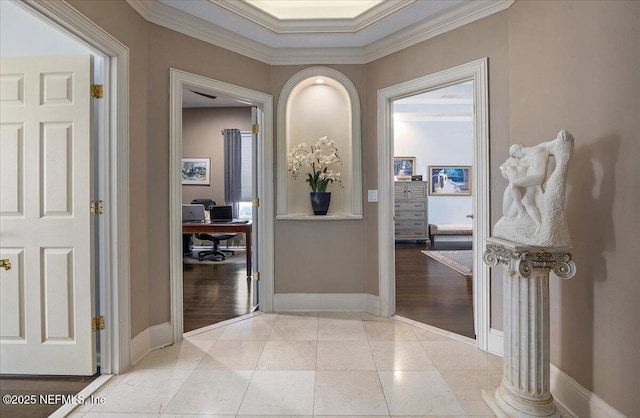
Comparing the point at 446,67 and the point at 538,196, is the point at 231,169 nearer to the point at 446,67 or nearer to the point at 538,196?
the point at 446,67

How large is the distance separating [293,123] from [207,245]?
4.30m

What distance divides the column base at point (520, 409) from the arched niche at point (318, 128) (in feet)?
5.94

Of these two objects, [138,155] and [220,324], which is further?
[220,324]

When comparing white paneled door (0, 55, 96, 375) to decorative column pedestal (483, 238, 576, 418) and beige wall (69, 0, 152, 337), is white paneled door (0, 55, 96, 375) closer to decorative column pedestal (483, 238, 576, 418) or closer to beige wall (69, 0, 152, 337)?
beige wall (69, 0, 152, 337)

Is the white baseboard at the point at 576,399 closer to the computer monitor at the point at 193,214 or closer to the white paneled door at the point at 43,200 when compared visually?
the white paneled door at the point at 43,200

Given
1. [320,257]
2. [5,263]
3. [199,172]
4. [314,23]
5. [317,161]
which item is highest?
[314,23]

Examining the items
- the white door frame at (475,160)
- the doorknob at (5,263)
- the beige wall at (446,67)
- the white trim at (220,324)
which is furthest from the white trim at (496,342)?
the doorknob at (5,263)

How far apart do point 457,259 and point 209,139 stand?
5357 millimetres

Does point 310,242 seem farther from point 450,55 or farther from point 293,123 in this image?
point 450,55

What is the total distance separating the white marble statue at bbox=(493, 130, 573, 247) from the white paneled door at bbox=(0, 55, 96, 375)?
2477 mm

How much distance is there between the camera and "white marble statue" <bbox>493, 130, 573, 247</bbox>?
1479mm

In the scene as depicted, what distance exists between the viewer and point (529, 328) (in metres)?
1.55

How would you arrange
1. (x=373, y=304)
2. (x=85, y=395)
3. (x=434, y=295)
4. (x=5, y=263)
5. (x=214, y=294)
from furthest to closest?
1. (x=214, y=294)
2. (x=434, y=295)
3. (x=373, y=304)
4. (x=5, y=263)
5. (x=85, y=395)

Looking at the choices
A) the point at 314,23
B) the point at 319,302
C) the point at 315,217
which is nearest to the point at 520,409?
the point at 319,302
